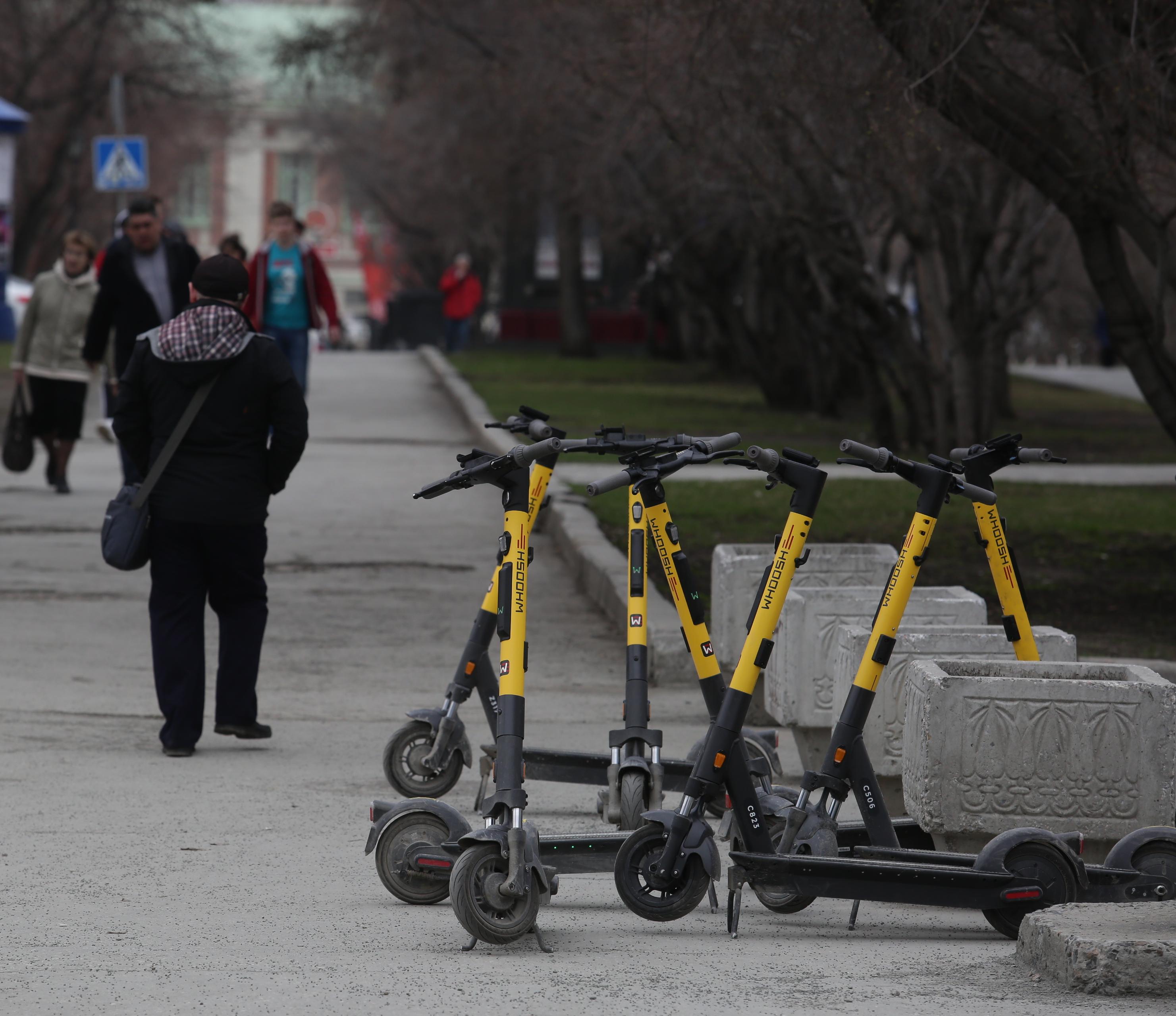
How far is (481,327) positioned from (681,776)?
59.2 meters

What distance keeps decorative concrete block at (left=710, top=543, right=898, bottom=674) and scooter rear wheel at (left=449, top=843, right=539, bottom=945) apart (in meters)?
3.13

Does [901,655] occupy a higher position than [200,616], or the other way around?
[901,655]

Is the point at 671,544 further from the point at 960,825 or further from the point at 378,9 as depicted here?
the point at 378,9

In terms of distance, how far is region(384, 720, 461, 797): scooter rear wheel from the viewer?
6.47 meters

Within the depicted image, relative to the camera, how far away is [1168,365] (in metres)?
10.4

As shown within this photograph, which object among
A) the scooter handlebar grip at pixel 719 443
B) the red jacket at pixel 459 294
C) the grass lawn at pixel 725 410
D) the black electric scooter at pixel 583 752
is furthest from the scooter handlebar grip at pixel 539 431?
the red jacket at pixel 459 294

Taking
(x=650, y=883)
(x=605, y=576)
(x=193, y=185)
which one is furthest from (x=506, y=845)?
(x=193, y=185)

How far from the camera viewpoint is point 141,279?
11555 millimetres

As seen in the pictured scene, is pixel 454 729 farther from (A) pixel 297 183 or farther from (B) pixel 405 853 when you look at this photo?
(A) pixel 297 183

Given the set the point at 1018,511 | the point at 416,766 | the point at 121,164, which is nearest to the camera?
the point at 416,766

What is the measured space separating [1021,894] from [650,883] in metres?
0.89

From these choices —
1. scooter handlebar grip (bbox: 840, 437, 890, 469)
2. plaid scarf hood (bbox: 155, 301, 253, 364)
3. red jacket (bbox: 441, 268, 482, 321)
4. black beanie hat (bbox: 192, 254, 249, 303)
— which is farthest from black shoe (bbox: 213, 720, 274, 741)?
red jacket (bbox: 441, 268, 482, 321)

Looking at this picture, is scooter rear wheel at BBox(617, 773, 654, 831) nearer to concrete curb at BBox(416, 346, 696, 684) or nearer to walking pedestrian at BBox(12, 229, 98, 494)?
concrete curb at BBox(416, 346, 696, 684)

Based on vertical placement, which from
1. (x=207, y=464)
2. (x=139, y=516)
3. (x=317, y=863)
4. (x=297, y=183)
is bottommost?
(x=317, y=863)
